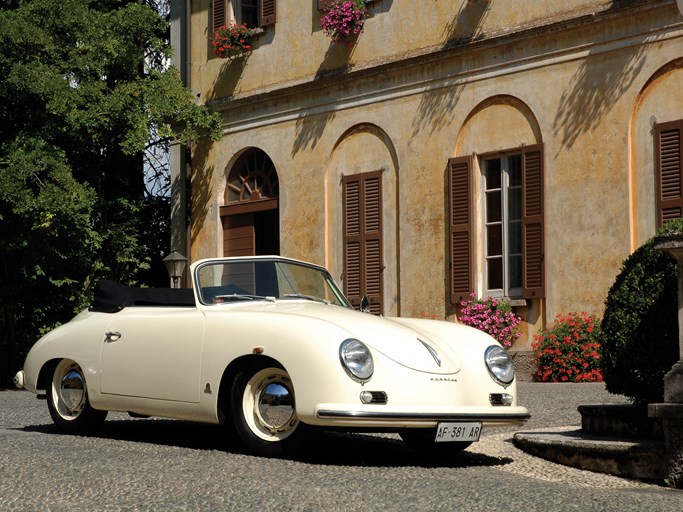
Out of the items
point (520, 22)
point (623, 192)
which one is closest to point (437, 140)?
point (520, 22)

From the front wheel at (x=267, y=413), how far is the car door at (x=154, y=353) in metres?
0.45

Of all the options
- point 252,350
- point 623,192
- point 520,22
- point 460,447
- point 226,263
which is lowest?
point 460,447

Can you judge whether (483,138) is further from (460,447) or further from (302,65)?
(460,447)

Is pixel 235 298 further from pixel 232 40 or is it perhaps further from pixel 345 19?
pixel 232 40

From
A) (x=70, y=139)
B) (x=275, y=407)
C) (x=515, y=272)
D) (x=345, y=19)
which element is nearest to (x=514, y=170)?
(x=515, y=272)

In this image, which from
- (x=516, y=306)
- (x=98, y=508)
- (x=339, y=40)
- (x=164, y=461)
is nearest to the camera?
(x=98, y=508)

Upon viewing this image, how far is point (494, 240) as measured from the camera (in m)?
17.6

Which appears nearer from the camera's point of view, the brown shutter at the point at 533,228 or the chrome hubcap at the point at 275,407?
the chrome hubcap at the point at 275,407

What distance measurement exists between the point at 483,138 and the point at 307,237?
3.82m

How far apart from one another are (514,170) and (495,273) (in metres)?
1.46

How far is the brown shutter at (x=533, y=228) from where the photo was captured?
16.7 meters

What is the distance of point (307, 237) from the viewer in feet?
66.0

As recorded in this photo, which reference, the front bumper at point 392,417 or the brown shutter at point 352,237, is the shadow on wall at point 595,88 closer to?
the brown shutter at point 352,237

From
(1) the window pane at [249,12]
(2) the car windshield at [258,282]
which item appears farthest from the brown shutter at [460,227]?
(2) the car windshield at [258,282]
